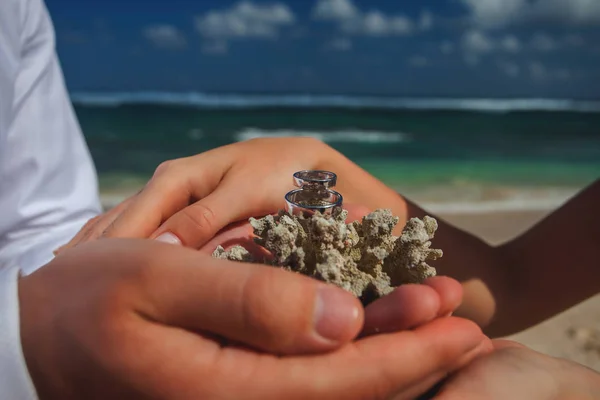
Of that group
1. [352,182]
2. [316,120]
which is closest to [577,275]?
[352,182]

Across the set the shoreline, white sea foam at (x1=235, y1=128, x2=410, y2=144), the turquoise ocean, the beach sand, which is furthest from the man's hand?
white sea foam at (x1=235, y1=128, x2=410, y2=144)

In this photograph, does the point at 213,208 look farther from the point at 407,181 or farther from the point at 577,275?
the point at 407,181

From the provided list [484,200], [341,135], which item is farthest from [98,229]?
[341,135]

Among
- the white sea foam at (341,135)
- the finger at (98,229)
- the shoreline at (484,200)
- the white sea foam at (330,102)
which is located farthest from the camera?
the white sea foam at (330,102)

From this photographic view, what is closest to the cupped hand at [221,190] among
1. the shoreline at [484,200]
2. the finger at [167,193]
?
the finger at [167,193]

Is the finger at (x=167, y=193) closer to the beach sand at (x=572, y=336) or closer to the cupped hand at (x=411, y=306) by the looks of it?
the cupped hand at (x=411, y=306)

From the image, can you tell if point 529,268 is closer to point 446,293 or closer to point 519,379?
point 519,379

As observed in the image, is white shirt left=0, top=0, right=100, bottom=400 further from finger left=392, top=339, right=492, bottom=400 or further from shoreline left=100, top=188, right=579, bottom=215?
shoreline left=100, top=188, right=579, bottom=215
